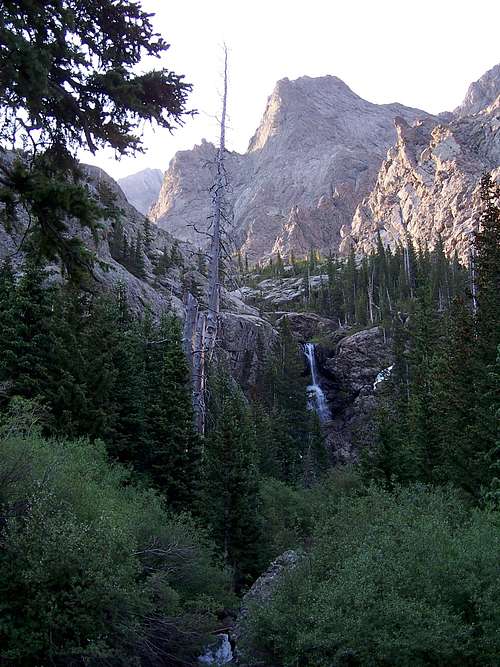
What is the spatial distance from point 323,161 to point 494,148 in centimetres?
7971

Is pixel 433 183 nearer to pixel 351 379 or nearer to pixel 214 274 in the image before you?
pixel 351 379

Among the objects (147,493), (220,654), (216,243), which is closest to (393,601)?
(220,654)

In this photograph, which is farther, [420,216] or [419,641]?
[420,216]

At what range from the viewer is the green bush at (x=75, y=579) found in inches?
371

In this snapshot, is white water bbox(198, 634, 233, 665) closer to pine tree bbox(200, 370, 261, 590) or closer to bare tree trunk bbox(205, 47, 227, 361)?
pine tree bbox(200, 370, 261, 590)

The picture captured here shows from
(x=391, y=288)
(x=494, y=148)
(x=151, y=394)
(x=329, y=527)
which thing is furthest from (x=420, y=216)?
(x=329, y=527)

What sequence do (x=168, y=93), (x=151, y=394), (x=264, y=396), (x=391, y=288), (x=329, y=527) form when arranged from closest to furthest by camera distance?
(x=168, y=93), (x=329, y=527), (x=151, y=394), (x=264, y=396), (x=391, y=288)

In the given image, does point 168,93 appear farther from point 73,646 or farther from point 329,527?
point 329,527

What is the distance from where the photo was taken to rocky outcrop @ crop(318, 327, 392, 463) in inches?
2222

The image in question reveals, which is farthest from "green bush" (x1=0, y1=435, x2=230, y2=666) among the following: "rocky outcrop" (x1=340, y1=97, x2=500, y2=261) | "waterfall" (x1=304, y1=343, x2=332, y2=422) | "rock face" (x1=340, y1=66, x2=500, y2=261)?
"rocky outcrop" (x1=340, y1=97, x2=500, y2=261)

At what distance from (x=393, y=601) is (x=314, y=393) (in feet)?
167

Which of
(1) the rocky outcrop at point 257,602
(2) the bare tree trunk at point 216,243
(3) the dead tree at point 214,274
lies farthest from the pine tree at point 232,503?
(1) the rocky outcrop at point 257,602

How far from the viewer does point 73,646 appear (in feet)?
31.1

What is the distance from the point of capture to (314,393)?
61031mm
